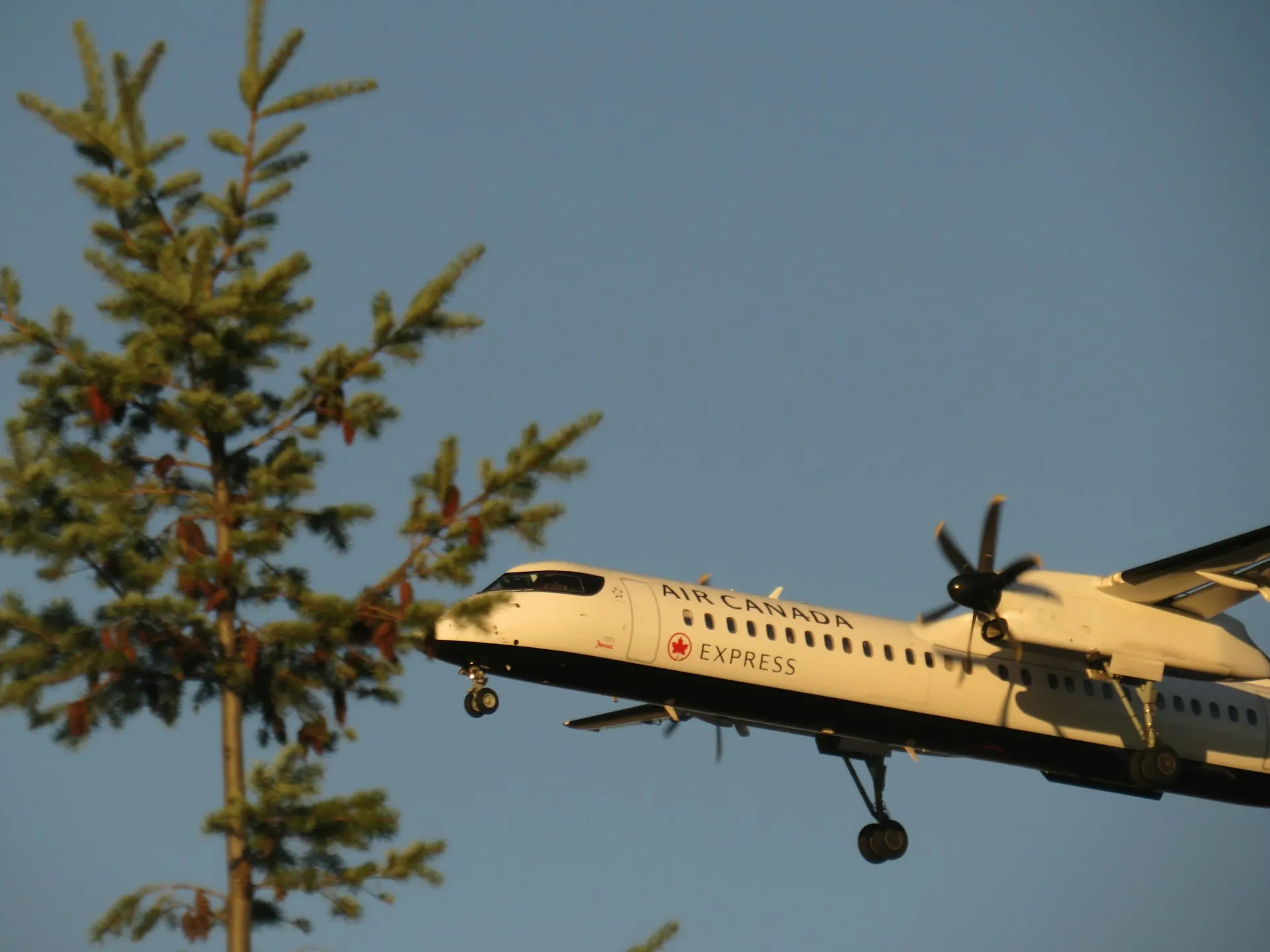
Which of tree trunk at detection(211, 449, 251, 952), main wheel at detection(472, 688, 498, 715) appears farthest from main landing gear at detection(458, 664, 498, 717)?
tree trunk at detection(211, 449, 251, 952)

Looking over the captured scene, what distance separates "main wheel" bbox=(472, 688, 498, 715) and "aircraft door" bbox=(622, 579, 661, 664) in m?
2.44

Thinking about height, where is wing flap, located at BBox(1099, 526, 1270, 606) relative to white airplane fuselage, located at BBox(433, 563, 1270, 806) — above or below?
above

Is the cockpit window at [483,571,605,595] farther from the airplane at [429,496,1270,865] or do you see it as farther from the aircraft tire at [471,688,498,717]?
the aircraft tire at [471,688,498,717]

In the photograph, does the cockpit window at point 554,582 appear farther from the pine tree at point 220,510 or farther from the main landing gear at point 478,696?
the pine tree at point 220,510

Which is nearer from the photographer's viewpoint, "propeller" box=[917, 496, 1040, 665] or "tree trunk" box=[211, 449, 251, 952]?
"tree trunk" box=[211, 449, 251, 952]

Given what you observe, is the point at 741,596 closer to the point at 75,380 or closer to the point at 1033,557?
the point at 1033,557

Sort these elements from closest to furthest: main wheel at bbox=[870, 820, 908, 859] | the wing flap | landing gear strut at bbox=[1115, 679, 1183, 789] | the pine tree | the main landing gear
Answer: the pine tree, the main landing gear, the wing flap, landing gear strut at bbox=[1115, 679, 1183, 789], main wheel at bbox=[870, 820, 908, 859]

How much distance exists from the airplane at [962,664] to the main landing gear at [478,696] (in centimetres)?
3

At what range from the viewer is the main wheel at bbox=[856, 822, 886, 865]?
36.6 meters

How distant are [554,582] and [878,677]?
6.85m

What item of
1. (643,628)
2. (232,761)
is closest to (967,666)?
(643,628)

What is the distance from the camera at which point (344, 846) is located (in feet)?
40.8

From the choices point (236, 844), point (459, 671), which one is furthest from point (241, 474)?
point (459, 671)

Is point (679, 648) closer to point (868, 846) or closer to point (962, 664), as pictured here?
point (962, 664)
